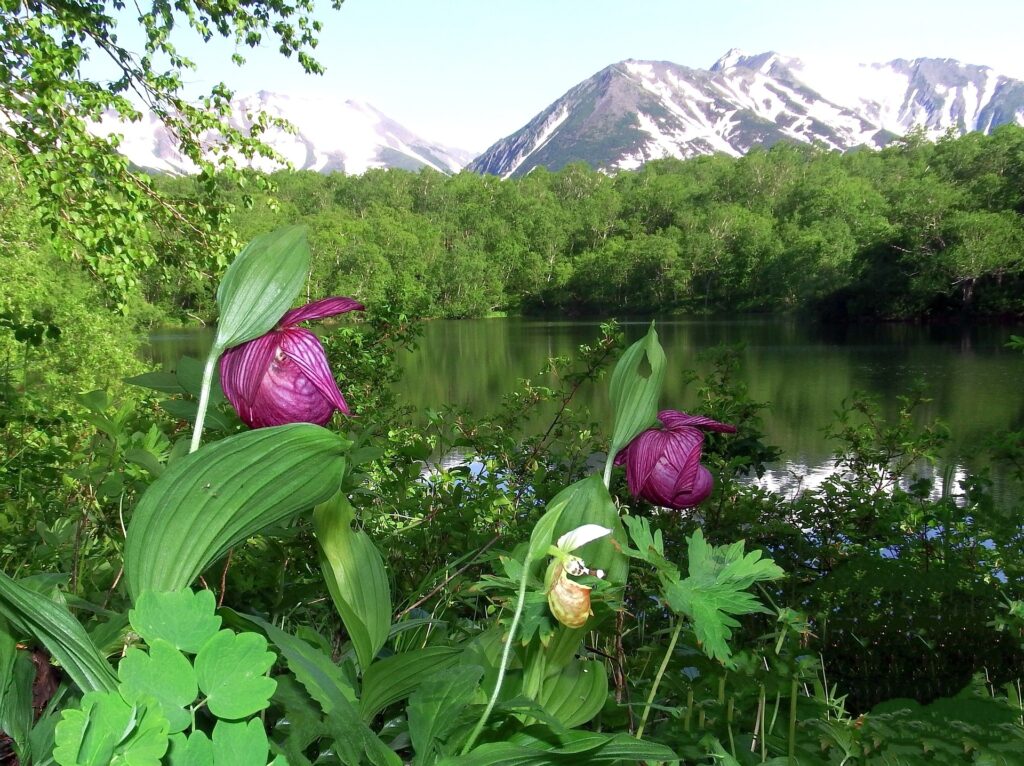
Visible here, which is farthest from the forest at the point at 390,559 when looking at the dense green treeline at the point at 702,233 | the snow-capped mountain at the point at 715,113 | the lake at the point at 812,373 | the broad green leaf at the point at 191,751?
the snow-capped mountain at the point at 715,113

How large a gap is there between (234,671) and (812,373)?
55.5ft

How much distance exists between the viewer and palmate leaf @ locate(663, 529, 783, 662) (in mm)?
511

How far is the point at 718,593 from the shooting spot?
525mm

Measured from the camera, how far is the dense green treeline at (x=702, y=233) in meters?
26.7

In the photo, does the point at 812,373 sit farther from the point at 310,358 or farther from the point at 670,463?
the point at 310,358

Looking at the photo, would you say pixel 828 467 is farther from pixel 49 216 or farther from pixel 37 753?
pixel 37 753

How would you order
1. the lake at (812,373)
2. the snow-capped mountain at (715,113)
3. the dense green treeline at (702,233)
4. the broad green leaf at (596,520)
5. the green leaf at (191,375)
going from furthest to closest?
the snow-capped mountain at (715,113), the dense green treeline at (702,233), the lake at (812,373), the green leaf at (191,375), the broad green leaf at (596,520)

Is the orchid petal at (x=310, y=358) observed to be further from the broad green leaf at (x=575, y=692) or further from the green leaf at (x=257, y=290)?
the broad green leaf at (x=575, y=692)

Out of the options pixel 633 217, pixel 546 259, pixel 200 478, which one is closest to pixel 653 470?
pixel 200 478

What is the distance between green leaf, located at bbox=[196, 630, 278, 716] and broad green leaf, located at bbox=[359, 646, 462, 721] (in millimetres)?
212

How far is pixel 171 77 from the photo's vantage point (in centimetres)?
365

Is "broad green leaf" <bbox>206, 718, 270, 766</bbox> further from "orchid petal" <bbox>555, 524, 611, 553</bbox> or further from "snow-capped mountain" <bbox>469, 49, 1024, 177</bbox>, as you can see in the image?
"snow-capped mountain" <bbox>469, 49, 1024, 177</bbox>

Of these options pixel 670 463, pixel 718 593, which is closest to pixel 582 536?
pixel 718 593

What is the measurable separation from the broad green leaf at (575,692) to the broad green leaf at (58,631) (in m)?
0.36
